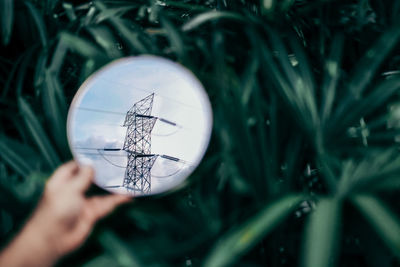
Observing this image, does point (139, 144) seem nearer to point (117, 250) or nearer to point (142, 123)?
point (142, 123)

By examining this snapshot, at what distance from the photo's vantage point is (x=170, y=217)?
54cm

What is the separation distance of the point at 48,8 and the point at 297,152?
70 cm

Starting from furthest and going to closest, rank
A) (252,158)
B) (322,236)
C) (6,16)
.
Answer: (6,16)
(252,158)
(322,236)

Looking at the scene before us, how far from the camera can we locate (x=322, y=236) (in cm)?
38

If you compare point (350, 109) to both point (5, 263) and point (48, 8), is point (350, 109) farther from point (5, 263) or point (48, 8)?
point (48, 8)

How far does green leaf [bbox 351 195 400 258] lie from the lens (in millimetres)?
369

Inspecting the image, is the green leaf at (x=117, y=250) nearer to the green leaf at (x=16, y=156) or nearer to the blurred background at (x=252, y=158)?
the blurred background at (x=252, y=158)

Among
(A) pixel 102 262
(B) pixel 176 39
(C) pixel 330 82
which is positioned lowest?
(A) pixel 102 262

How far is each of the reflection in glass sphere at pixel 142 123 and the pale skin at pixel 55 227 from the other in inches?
3.7

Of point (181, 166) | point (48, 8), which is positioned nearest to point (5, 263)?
point (181, 166)

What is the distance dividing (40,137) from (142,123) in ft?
0.64

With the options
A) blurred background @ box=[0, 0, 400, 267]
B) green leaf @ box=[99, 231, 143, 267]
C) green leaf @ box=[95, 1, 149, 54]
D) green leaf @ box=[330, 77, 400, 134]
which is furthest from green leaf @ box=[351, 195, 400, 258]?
green leaf @ box=[95, 1, 149, 54]

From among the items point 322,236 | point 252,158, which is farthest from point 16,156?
point 322,236

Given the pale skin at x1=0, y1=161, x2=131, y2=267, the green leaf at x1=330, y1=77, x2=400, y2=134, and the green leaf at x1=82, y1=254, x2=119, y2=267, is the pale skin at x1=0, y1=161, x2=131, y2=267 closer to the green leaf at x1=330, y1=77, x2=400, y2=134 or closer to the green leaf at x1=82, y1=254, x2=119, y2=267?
the green leaf at x1=82, y1=254, x2=119, y2=267
